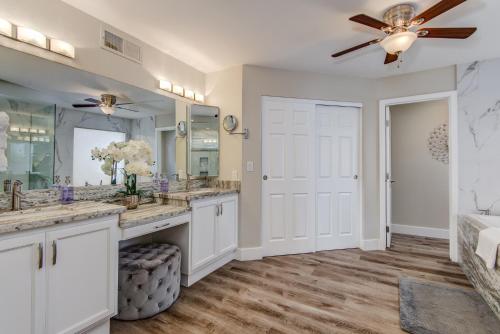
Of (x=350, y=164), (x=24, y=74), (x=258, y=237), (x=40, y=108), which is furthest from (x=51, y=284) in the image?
(x=350, y=164)

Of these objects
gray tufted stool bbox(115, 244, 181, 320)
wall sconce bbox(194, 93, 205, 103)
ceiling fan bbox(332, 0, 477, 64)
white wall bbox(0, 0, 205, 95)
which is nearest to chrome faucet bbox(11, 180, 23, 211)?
gray tufted stool bbox(115, 244, 181, 320)

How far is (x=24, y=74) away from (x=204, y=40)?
152 centimetres

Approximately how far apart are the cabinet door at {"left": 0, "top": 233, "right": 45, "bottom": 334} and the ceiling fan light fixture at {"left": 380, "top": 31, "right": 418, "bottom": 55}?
2.64 meters

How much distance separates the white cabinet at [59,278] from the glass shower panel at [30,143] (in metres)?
0.63

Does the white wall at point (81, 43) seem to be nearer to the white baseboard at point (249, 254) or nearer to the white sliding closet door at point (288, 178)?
the white sliding closet door at point (288, 178)

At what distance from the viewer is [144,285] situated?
71.1 inches

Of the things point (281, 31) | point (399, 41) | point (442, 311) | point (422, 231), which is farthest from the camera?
point (422, 231)

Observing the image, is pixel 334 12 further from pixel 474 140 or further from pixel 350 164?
pixel 474 140

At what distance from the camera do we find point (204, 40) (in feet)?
7.99

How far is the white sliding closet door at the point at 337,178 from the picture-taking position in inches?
131

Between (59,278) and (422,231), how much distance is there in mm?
4889

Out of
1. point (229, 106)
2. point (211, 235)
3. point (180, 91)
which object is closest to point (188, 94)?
point (180, 91)

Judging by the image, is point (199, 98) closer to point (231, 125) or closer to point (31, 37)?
point (231, 125)

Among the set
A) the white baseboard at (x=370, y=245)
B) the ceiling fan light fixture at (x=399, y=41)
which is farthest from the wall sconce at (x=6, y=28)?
the white baseboard at (x=370, y=245)
